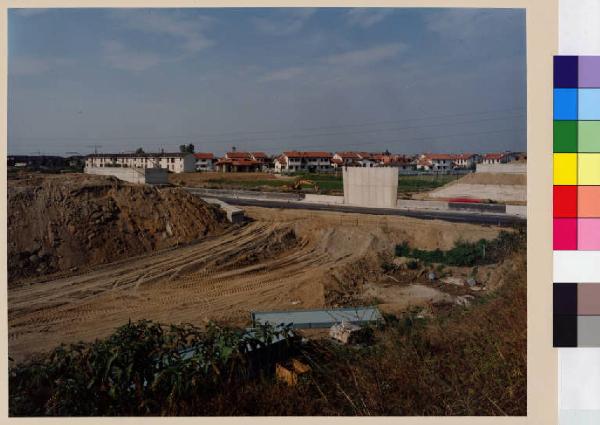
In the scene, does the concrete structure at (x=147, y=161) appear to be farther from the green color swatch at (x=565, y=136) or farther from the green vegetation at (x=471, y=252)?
the green color swatch at (x=565, y=136)

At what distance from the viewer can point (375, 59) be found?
980cm

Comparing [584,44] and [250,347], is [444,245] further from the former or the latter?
[250,347]

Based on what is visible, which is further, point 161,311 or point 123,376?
point 161,311

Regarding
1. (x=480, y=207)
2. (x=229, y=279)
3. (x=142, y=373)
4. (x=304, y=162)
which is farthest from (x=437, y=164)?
(x=142, y=373)

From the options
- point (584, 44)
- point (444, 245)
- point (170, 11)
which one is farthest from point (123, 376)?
point (444, 245)

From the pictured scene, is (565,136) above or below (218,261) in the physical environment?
above

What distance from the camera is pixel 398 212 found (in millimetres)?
16406

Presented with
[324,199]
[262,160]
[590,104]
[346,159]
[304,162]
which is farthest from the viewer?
[324,199]

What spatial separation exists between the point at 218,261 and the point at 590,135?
8008 mm

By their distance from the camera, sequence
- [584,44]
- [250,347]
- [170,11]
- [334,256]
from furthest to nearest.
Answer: [334,256], [170,11], [584,44], [250,347]

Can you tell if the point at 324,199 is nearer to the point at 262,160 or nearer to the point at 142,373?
the point at 262,160
